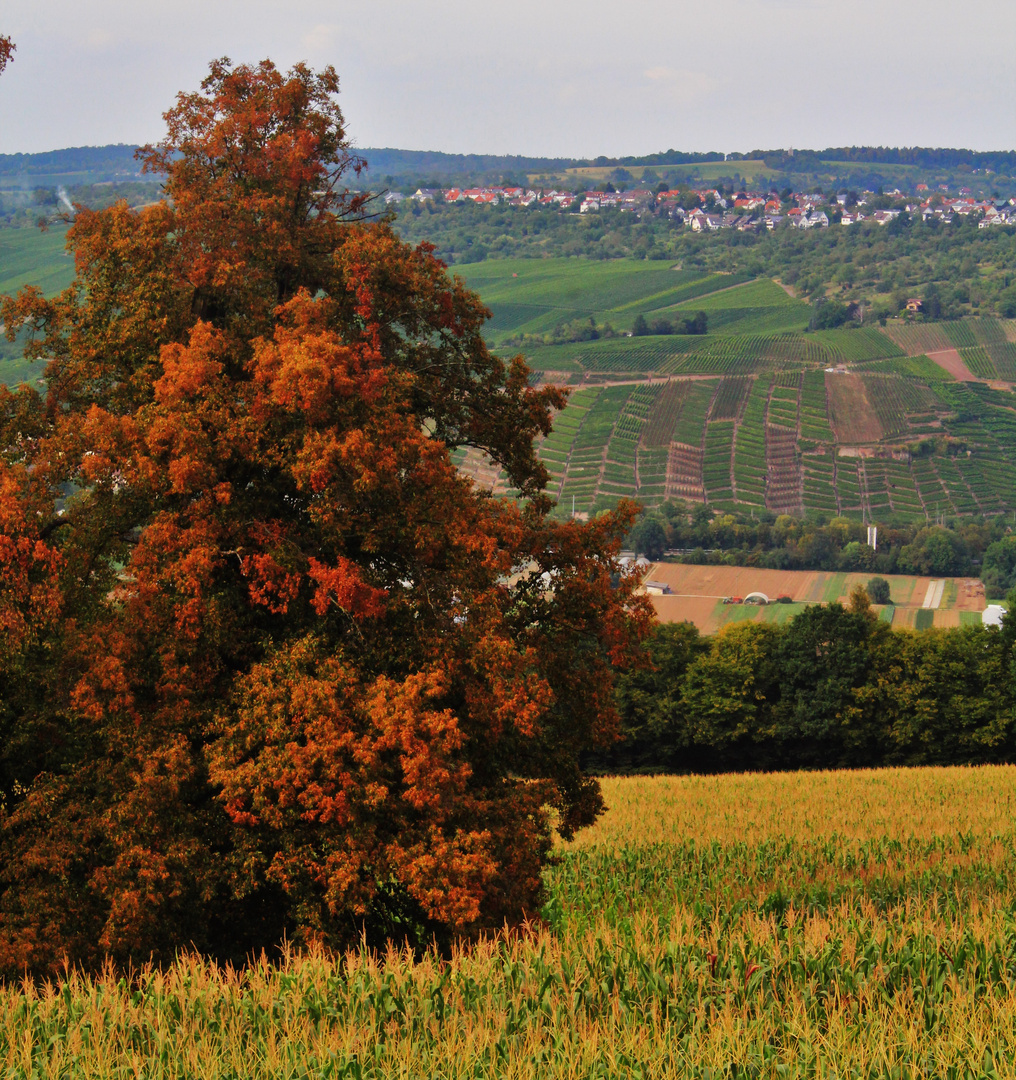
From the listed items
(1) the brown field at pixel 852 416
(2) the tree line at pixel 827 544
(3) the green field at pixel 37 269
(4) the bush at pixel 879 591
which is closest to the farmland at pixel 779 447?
(1) the brown field at pixel 852 416

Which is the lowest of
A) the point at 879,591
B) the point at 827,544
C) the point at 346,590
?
the point at 879,591

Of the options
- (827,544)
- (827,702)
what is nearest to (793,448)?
(827,544)

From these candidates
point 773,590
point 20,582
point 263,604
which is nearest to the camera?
point 20,582

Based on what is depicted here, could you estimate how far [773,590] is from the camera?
429 ft

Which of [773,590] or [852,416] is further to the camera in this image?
[852,416]

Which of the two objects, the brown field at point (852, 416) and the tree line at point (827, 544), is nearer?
the tree line at point (827, 544)

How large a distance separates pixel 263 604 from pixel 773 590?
384ft

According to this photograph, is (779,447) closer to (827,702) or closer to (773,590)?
(773,590)

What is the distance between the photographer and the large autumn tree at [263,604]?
16000 mm

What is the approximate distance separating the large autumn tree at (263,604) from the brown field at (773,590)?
3877 inches

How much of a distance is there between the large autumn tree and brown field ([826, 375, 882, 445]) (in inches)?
6656

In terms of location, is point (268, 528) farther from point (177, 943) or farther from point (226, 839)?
point (177, 943)

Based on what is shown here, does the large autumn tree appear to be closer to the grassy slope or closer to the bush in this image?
the bush

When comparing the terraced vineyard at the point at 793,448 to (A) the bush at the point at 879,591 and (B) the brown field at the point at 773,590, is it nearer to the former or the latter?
(B) the brown field at the point at 773,590
